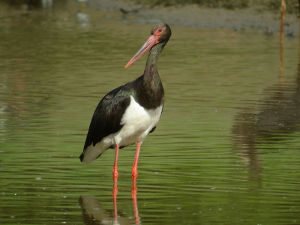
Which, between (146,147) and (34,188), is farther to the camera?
Answer: (146,147)

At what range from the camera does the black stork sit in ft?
28.6

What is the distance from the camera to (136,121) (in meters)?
8.77

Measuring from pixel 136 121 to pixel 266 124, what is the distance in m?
3.94

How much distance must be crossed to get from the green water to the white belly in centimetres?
28

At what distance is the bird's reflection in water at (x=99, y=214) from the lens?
24.3 feet

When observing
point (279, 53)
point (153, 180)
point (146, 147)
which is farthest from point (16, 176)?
point (279, 53)

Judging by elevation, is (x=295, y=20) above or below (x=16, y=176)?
below

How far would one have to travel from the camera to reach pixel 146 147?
35.1ft

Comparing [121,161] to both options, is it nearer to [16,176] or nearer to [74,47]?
[16,176]

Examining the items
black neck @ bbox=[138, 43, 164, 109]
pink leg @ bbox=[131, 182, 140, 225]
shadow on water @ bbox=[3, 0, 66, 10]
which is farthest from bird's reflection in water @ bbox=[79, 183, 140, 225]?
shadow on water @ bbox=[3, 0, 66, 10]

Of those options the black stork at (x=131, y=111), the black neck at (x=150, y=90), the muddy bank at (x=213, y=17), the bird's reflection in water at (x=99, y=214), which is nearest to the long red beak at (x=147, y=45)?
the black stork at (x=131, y=111)

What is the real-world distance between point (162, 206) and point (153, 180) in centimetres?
117

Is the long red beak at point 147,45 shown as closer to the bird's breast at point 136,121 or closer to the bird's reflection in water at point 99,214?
the bird's breast at point 136,121

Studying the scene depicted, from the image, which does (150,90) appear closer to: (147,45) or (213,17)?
(147,45)
